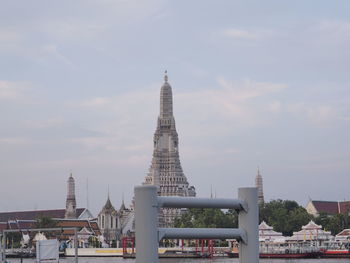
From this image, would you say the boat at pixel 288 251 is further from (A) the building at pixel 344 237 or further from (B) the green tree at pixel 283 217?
(B) the green tree at pixel 283 217

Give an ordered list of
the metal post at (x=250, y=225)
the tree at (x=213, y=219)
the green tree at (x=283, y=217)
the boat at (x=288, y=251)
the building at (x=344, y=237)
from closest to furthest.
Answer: the metal post at (x=250, y=225)
the boat at (x=288, y=251)
the building at (x=344, y=237)
the tree at (x=213, y=219)
the green tree at (x=283, y=217)

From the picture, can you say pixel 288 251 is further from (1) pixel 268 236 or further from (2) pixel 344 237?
(2) pixel 344 237

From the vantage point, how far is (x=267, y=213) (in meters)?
167

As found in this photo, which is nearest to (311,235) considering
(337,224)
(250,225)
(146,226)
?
(337,224)

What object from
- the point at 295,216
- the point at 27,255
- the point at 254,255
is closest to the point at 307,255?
the point at 27,255

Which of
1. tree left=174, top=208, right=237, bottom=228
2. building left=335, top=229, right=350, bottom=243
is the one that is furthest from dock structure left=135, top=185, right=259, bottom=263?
tree left=174, top=208, right=237, bottom=228

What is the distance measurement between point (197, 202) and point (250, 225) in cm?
70

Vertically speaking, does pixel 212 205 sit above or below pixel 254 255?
above

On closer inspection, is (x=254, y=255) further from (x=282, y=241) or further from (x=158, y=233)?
(x=282, y=241)

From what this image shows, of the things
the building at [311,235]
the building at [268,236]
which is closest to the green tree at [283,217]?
the building at [311,235]

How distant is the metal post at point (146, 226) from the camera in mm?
8375

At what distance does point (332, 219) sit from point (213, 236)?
157m

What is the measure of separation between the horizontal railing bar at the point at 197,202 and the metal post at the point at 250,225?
0.08 m

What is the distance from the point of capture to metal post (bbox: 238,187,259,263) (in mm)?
8969
